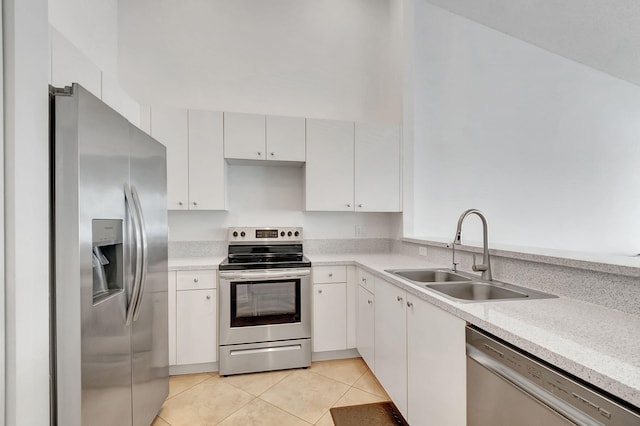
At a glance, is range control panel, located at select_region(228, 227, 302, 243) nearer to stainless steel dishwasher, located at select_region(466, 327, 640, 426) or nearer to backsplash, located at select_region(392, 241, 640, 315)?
backsplash, located at select_region(392, 241, 640, 315)

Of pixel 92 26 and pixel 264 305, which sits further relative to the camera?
pixel 264 305

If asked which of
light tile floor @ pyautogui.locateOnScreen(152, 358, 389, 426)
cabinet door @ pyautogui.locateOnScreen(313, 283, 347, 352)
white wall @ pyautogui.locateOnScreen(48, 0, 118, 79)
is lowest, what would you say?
light tile floor @ pyautogui.locateOnScreen(152, 358, 389, 426)

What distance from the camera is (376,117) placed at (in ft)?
10.9

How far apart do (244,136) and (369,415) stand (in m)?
2.41

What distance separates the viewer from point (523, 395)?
93cm

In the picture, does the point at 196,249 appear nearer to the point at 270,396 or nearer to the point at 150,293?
the point at 150,293

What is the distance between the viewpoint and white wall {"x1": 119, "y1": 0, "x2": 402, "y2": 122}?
2881 millimetres

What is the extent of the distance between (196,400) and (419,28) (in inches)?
160

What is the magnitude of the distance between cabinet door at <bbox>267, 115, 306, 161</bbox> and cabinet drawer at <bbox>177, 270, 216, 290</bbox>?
1167 mm

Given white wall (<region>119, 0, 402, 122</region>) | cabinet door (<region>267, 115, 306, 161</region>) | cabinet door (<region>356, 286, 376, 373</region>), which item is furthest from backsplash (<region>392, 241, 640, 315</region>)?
white wall (<region>119, 0, 402, 122</region>)

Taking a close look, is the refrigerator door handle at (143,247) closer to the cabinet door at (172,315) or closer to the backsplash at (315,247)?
the cabinet door at (172,315)

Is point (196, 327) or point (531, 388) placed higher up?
point (531, 388)

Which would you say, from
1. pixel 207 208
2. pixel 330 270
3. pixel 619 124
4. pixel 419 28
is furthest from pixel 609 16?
pixel 207 208

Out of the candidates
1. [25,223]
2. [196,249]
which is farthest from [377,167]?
[25,223]
